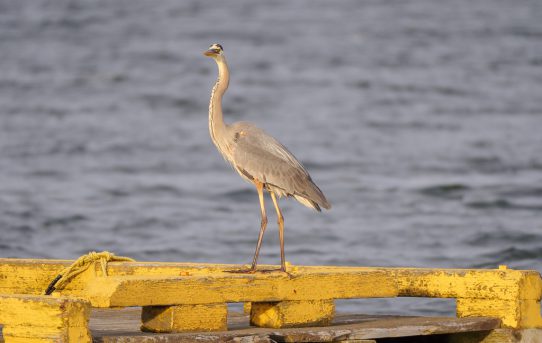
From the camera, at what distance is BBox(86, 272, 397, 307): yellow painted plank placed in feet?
22.4

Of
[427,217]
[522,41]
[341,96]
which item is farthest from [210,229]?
[522,41]

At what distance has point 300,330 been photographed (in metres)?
7.49

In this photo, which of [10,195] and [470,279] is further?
[10,195]

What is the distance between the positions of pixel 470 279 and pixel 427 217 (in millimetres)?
12900

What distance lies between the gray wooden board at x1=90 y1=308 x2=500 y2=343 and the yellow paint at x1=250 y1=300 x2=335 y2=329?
73mm

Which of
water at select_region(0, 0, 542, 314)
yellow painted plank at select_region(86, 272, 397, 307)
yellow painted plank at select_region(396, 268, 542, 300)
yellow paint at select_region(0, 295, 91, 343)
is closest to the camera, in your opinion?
yellow paint at select_region(0, 295, 91, 343)

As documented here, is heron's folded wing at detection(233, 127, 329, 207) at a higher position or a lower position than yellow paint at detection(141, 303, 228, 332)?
higher

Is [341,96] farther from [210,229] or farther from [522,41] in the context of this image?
[210,229]

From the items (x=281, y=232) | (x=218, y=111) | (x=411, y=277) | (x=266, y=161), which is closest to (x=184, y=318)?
(x=281, y=232)

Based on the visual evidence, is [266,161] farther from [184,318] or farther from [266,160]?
[184,318]

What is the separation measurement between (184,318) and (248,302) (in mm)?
757

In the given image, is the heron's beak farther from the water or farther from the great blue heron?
the water

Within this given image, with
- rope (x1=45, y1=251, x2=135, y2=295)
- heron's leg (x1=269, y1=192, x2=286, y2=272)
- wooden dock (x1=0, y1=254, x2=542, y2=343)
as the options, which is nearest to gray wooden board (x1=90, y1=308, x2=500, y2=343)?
wooden dock (x1=0, y1=254, x2=542, y2=343)

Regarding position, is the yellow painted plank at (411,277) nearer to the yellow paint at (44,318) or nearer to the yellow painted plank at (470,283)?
the yellow painted plank at (470,283)
